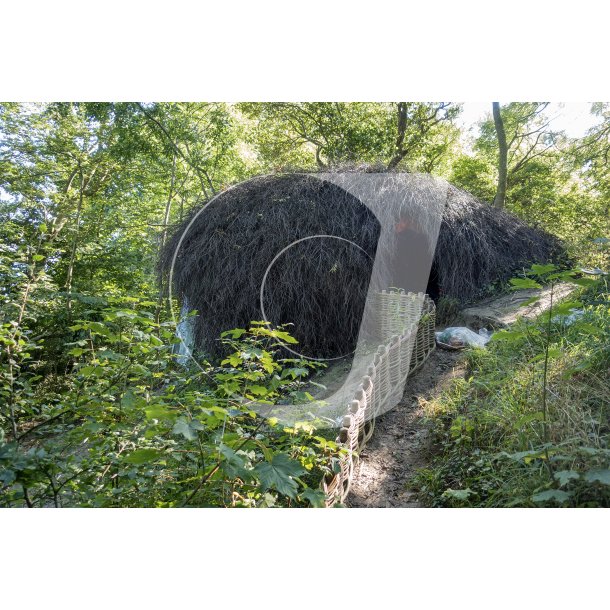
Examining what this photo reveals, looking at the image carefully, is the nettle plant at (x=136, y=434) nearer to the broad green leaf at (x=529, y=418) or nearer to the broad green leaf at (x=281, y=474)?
the broad green leaf at (x=281, y=474)

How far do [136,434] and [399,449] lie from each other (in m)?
0.80

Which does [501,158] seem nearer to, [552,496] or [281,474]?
[552,496]

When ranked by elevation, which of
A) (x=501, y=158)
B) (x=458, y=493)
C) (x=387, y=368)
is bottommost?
(x=458, y=493)

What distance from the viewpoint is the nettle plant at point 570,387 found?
4.07 ft

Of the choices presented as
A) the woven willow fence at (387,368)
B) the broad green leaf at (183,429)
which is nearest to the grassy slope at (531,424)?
the woven willow fence at (387,368)

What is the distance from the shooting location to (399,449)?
1.49 metres

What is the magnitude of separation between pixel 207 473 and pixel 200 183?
3.72 ft

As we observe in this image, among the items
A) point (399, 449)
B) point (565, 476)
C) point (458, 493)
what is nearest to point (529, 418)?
point (565, 476)

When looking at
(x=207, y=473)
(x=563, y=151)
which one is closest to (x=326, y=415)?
(x=207, y=473)

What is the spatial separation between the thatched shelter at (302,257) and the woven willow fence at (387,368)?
0.11 metres

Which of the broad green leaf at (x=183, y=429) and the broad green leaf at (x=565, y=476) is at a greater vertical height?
the broad green leaf at (x=183, y=429)

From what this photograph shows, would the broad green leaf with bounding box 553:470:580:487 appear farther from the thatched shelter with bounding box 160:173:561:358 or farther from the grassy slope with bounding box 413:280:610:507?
the thatched shelter with bounding box 160:173:561:358

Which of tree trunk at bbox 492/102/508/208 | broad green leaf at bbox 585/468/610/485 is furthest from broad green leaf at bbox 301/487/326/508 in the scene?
tree trunk at bbox 492/102/508/208

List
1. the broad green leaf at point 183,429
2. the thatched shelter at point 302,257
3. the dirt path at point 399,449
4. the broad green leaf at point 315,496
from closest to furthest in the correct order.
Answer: the broad green leaf at point 183,429
the broad green leaf at point 315,496
the dirt path at point 399,449
the thatched shelter at point 302,257
